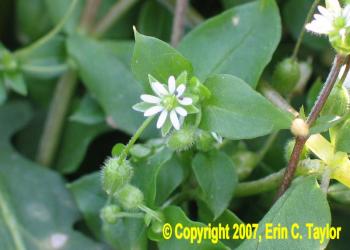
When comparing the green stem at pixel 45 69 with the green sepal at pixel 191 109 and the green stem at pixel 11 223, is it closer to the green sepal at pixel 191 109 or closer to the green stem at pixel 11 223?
the green stem at pixel 11 223

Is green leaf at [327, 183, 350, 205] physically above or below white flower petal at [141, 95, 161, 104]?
above

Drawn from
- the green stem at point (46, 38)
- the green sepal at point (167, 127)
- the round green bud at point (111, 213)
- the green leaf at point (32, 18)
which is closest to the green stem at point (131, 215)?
the round green bud at point (111, 213)

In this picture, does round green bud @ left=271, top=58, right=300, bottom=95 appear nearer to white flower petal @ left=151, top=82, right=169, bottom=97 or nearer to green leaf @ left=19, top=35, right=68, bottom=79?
white flower petal @ left=151, top=82, right=169, bottom=97

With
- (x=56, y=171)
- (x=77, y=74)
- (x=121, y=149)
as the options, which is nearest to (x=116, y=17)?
(x=77, y=74)

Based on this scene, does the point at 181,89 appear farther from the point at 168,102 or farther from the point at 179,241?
the point at 179,241

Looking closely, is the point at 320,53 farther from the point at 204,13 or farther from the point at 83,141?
the point at 83,141

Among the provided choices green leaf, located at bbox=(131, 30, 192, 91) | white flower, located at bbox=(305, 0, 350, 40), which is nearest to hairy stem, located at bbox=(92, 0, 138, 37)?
green leaf, located at bbox=(131, 30, 192, 91)
